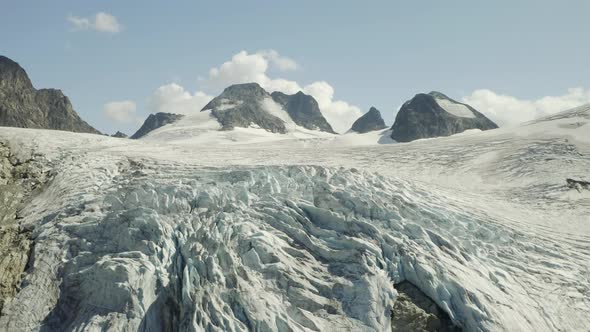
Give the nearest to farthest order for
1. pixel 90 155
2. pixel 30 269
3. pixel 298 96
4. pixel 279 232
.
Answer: pixel 30 269
pixel 279 232
pixel 90 155
pixel 298 96

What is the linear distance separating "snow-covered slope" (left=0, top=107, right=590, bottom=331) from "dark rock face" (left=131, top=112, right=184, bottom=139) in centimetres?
7918

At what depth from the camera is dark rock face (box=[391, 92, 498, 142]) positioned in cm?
7500

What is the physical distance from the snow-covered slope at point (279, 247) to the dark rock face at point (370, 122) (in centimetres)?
8786

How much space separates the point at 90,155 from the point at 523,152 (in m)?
19.9

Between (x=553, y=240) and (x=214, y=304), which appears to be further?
(x=553, y=240)

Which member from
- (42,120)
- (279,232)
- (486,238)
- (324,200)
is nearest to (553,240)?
(486,238)

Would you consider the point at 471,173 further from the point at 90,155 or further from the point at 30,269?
the point at 30,269

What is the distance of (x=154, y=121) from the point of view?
102688 millimetres

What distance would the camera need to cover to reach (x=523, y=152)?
2528 centimetres

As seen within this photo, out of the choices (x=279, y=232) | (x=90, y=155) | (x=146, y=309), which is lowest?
(x=146, y=309)

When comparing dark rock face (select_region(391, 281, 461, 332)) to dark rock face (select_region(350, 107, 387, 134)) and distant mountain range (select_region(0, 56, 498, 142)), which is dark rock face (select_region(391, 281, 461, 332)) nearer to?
distant mountain range (select_region(0, 56, 498, 142))

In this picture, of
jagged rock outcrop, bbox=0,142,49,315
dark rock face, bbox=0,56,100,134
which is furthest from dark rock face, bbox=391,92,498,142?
jagged rock outcrop, bbox=0,142,49,315

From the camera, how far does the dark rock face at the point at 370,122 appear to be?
360ft

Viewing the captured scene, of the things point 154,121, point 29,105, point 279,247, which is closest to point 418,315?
point 279,247
